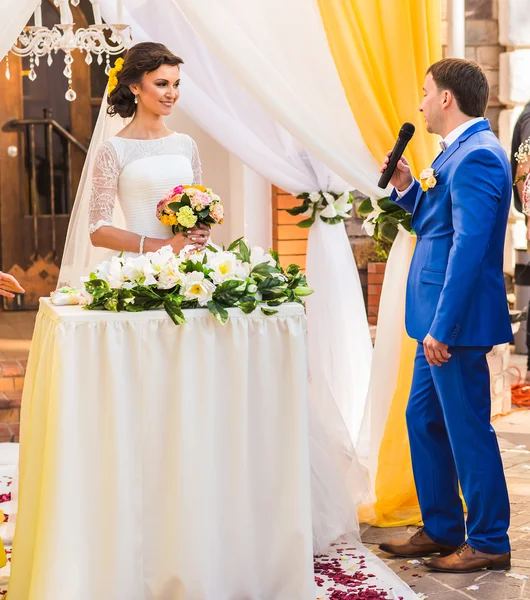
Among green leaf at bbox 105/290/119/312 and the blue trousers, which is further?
the blue trousers

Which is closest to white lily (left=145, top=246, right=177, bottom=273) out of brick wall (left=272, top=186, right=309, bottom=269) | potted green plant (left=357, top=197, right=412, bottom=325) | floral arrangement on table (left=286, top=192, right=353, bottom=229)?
potted green plant (left=357, top=197, right=412, bottom=325)

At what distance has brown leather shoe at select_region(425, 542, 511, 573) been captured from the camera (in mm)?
3199

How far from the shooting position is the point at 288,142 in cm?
466

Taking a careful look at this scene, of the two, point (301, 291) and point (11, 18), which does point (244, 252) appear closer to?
point (301, 291)

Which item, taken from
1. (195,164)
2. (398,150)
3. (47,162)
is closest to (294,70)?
(195,164)

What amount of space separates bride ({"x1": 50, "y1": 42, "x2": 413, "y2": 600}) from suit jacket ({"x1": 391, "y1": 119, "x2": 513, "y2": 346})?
66cm

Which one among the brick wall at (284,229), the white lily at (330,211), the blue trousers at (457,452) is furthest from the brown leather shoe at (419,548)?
the brick wall at (284,229)

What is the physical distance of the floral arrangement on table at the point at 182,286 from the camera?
8.94 feet

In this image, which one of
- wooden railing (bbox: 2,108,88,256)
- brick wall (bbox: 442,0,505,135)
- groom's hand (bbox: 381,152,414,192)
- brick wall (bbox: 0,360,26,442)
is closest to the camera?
groom's hand (bbox: 381,152,414,192)

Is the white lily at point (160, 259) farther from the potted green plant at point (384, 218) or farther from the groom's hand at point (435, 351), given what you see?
the potted green plant at point (384, 218)

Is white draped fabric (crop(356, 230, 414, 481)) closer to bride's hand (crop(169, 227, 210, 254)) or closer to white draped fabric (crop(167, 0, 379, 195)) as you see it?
white draped fabric (crop(167, 0, 379, 195))

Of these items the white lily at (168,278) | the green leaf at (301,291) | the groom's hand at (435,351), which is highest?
the white lily at (168,278)

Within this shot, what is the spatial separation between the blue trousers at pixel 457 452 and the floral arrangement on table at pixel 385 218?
699mm

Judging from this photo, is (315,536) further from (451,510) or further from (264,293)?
(264,293)
